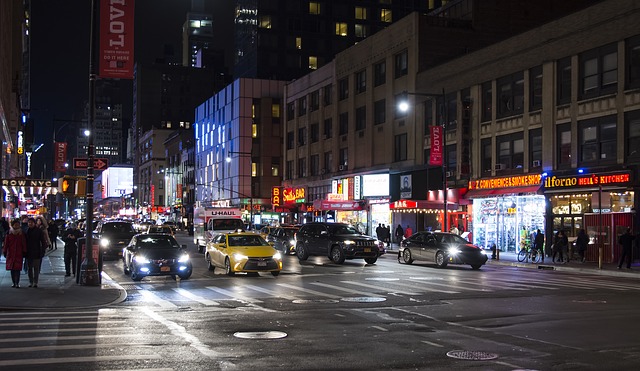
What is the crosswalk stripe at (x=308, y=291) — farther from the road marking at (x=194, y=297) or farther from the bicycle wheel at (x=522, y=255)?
the bicycle wheel at (x=522, y=255)

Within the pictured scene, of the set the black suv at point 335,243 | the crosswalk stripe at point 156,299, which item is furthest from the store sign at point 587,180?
the crosswalk stripe at point 156,299

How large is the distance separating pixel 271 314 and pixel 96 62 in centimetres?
1045

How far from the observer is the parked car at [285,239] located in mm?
38875

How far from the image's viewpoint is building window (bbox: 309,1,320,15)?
360 feet

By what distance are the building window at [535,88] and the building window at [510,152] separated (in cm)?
191

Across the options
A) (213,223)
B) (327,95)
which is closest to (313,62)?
(327,95)

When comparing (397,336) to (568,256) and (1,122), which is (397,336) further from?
(1,122)

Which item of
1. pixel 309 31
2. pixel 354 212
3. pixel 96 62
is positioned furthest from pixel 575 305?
pixel 309 31

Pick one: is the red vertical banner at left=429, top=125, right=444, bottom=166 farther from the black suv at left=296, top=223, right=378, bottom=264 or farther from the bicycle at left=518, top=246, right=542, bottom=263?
the black suv at left=296, top=223, right=378, bottom=264

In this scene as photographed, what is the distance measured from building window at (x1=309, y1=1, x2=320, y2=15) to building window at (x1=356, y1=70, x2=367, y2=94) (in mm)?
52425

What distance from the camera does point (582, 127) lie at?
3603cm

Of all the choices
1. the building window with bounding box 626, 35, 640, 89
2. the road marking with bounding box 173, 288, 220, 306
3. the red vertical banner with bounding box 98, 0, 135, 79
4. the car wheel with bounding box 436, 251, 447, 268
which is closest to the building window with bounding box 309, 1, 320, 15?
the building window with bounding box 626, 35, 640, 89

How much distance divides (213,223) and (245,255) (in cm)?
1501

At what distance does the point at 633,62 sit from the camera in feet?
108
